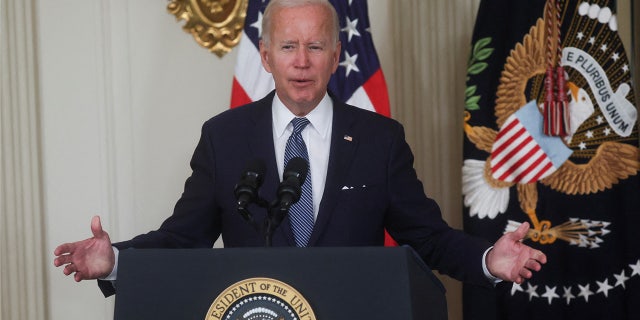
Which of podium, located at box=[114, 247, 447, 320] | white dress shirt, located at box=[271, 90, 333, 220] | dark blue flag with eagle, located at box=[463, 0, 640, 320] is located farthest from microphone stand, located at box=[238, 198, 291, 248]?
dark blue flag with eagle, located at box=[463, 0, 640, 320]

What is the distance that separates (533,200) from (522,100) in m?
0.45

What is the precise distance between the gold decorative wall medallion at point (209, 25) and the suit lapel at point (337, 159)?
208 cm

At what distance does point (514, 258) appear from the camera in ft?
7.60

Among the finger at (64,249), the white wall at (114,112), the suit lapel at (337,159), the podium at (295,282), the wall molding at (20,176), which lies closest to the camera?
the podium at (295,282)

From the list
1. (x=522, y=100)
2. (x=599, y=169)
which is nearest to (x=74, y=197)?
(x=522, y=100)

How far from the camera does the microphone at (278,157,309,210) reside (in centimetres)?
199

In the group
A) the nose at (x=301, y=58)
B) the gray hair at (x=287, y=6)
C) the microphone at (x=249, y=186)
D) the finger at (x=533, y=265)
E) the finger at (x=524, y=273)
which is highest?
the gray hair at (x=287, y=6)

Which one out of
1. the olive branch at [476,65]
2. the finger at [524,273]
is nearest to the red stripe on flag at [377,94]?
the olive branch at [476,65]

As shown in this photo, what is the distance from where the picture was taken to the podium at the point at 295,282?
179 cm

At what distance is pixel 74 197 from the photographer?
188 inches

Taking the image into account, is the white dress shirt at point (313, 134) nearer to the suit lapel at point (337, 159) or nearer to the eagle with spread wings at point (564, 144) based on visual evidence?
the suit lapel at point (337, 159)

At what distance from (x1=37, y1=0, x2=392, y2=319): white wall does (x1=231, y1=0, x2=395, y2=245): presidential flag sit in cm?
55

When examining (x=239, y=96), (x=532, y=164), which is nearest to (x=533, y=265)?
(x=532, y=164)

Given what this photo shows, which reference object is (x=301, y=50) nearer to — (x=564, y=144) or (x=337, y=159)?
→ (x=337, y=159)
